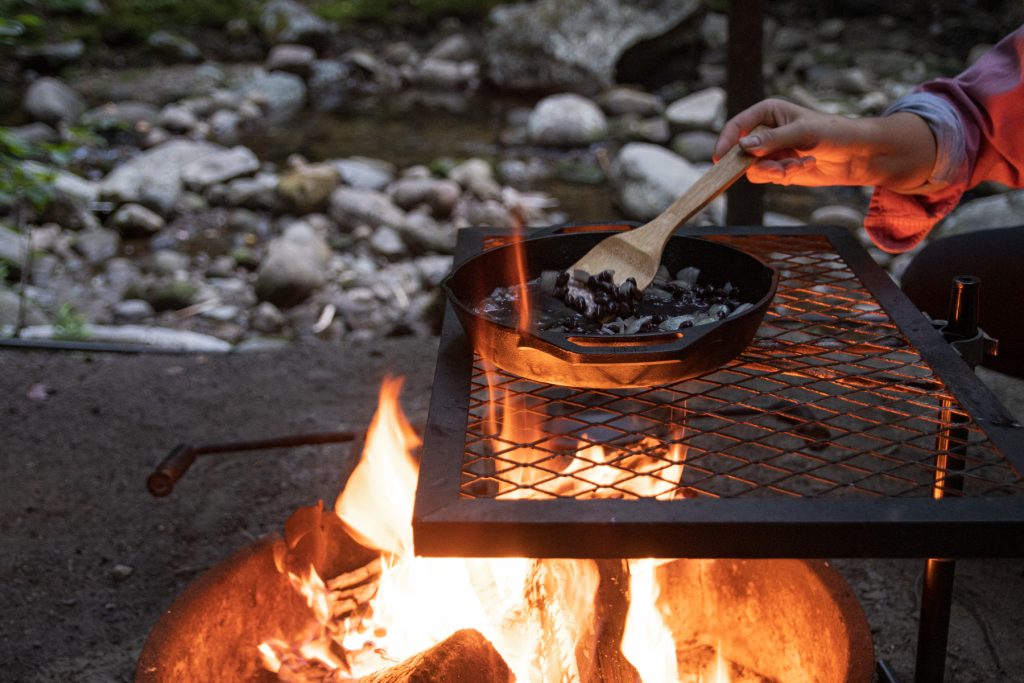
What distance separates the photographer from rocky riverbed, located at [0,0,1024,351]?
5.48 meters

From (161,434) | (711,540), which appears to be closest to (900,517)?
(711,540)

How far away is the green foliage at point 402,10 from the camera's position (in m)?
13.7

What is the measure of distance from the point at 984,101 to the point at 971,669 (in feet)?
4.54

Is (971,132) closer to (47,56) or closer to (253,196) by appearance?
(253,196)

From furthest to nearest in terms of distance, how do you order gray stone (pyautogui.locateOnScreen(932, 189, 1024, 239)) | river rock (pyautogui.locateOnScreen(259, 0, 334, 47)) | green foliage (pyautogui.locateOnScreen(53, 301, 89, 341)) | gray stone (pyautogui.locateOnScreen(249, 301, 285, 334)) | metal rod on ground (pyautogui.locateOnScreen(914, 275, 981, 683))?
river rock (pyautogui.locateOnScreen(259, 0, 334, 47)) < gray stone (pyautogui.locateOnScreen(249, 301, 285, 334)) < gray stone (pyautogui.locateOnScreen(932, 189, 1024, 239)) < green foliage (pyautogui.locateOnScreen(53, 301, 89, 341)) < metal rod on ground (pyautogui.locateOnScreen(914, 275, 981, 683))

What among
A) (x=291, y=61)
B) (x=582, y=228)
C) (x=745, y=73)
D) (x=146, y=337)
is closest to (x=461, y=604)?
(x=582, y=228)

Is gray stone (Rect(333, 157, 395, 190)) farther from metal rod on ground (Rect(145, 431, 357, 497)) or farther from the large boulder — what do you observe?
metal rod on ground (Rect(145, 431, 357, 497))

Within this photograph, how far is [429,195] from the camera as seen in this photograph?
7.23 metres

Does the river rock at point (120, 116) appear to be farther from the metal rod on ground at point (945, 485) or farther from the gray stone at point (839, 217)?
the metal rod on ground at point (945, 485)

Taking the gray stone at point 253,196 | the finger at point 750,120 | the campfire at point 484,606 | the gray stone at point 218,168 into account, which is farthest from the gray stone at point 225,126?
the finger at point 750,120

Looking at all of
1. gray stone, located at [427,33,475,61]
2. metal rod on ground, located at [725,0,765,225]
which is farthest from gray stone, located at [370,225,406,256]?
gray stone, located at [427,33,475,61]

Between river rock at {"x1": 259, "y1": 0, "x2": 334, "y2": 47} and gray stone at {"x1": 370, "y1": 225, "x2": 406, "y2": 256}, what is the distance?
287 inches

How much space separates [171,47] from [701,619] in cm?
1242

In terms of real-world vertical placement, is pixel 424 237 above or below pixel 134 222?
below
